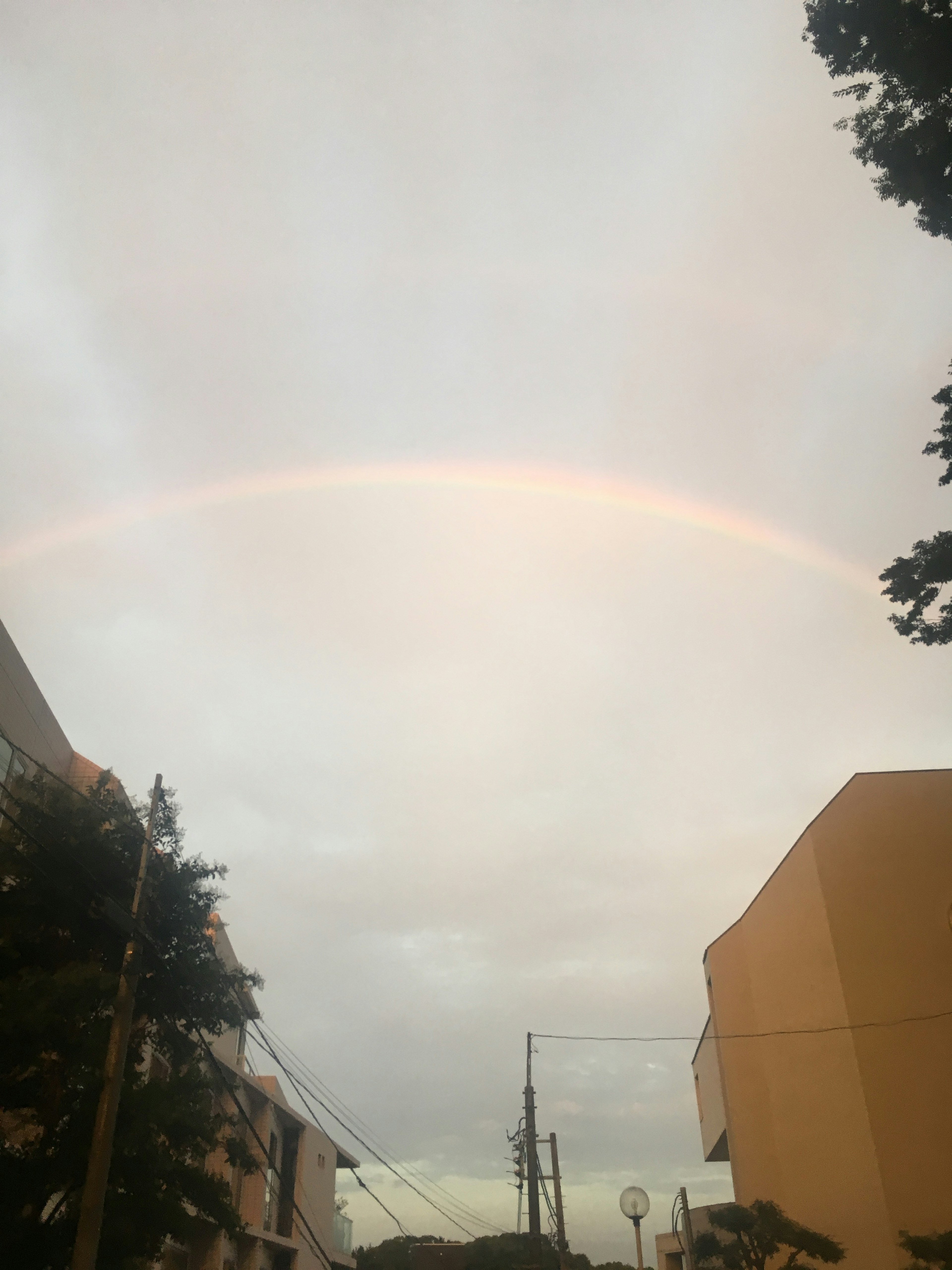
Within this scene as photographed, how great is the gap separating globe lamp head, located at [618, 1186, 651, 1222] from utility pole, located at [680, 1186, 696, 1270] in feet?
20.5

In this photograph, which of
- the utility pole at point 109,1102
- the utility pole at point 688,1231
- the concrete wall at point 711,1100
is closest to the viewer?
the utility pole at point 109,1102

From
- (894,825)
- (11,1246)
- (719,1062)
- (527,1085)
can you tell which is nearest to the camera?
(11,1246)

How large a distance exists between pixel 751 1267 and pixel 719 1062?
9.97 m

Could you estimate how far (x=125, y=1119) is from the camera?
13016 mm

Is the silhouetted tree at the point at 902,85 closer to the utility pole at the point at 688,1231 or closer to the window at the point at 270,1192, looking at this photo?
the utility pole at the point at 688,1231

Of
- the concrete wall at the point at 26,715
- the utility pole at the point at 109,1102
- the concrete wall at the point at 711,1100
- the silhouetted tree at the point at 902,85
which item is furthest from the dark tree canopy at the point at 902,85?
the concrete wall at the point at 711,1100

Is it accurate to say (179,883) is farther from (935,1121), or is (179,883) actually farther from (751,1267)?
(935,1121)

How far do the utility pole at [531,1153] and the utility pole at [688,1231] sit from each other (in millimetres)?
3998

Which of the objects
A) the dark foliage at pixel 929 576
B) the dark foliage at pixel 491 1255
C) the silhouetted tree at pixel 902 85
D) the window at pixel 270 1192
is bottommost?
the dark foliage at pixel 491 1255

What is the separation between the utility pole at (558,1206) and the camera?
2533 cm

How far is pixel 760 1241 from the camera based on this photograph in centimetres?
2408

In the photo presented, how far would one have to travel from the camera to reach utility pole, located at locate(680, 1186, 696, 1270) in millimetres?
24156

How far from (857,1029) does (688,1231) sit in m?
7.93

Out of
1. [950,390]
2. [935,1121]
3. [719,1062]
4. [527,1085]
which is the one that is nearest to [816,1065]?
[935,1121]
